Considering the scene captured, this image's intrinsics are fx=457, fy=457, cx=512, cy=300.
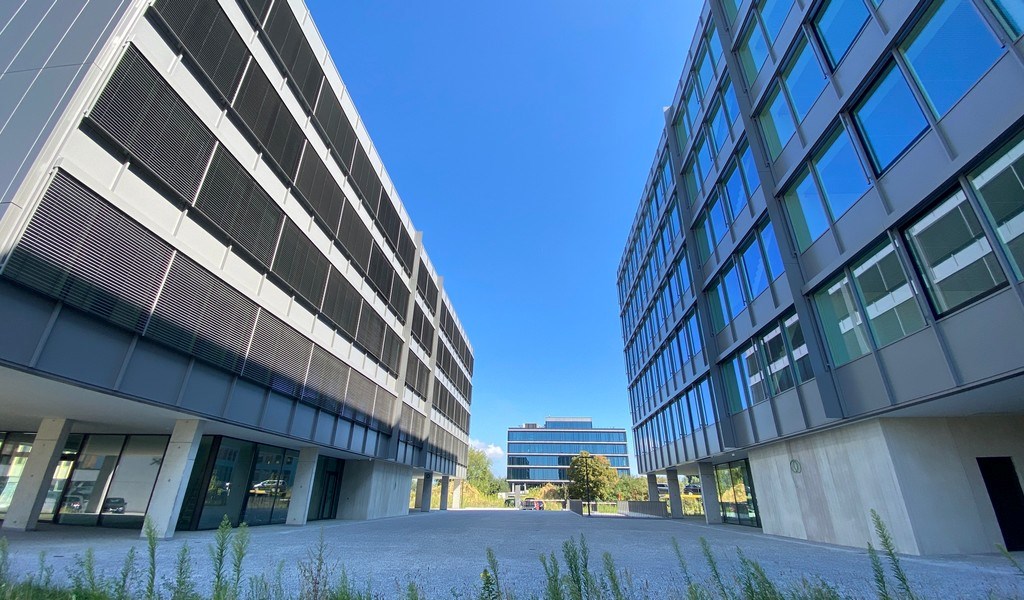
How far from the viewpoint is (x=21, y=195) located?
882cm

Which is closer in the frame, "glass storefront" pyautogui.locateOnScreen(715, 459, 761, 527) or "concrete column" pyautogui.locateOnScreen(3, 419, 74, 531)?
"concrete column" pyautogui.locateOnScreen(3, 419, 74, 531)

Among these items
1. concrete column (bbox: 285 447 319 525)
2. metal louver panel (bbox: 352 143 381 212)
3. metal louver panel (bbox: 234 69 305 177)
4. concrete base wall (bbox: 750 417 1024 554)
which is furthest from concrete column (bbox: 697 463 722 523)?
metal louver panel (bbox: 234 69 305 177)

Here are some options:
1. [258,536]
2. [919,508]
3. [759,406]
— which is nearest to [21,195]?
[258,536]

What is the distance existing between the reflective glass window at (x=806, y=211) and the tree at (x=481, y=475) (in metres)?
74.4

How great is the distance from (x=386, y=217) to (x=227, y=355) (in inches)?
596

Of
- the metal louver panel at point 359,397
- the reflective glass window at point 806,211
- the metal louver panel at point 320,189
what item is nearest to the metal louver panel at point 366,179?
the metal louver panel at point 320,189

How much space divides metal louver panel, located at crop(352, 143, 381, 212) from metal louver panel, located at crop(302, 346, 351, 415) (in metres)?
8.82

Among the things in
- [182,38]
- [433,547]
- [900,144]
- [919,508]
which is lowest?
[433,547]

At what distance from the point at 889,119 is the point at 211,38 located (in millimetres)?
18885

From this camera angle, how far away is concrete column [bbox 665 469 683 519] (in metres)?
34.3

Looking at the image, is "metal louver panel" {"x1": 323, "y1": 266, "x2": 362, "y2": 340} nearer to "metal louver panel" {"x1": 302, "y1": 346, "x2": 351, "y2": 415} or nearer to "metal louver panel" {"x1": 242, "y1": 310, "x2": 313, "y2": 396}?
"metal louver panel" {"x1": 302, "y1": 346, "x2": 351, "y2": 415}

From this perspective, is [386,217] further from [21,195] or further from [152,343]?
[21,195]

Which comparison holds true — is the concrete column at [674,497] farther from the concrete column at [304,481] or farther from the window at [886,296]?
the concrete column at [304,481]

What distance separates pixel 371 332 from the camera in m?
24.9
